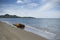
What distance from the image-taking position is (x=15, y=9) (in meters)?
13.4

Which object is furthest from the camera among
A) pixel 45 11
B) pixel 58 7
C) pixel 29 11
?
pixel 29 11

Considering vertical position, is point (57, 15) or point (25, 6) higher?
point (25, 6)

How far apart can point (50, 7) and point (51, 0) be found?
0.96 meters

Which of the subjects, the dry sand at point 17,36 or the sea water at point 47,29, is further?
the sea water at point 47,29

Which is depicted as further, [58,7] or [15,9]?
[15,9]

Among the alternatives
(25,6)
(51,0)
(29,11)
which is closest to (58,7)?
(51,0)

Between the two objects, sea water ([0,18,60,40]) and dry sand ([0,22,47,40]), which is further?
sea water ([0,18,60,40])

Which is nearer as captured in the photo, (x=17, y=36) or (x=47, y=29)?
(x=17, y=36)

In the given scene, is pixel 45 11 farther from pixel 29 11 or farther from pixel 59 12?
pixel 29 11

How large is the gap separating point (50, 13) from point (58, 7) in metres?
0.98

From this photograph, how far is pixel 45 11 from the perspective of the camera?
9070 mm

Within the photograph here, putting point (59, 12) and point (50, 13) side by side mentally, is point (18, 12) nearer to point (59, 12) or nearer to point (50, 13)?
point (50, 13)

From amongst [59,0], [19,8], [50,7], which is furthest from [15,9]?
[59,0]

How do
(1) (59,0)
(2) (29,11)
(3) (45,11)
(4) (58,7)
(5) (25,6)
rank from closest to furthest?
(1) (59,0)
(4) (58,7)
(3) (45,11)
(2) (29,11)
(5) (25,6)
